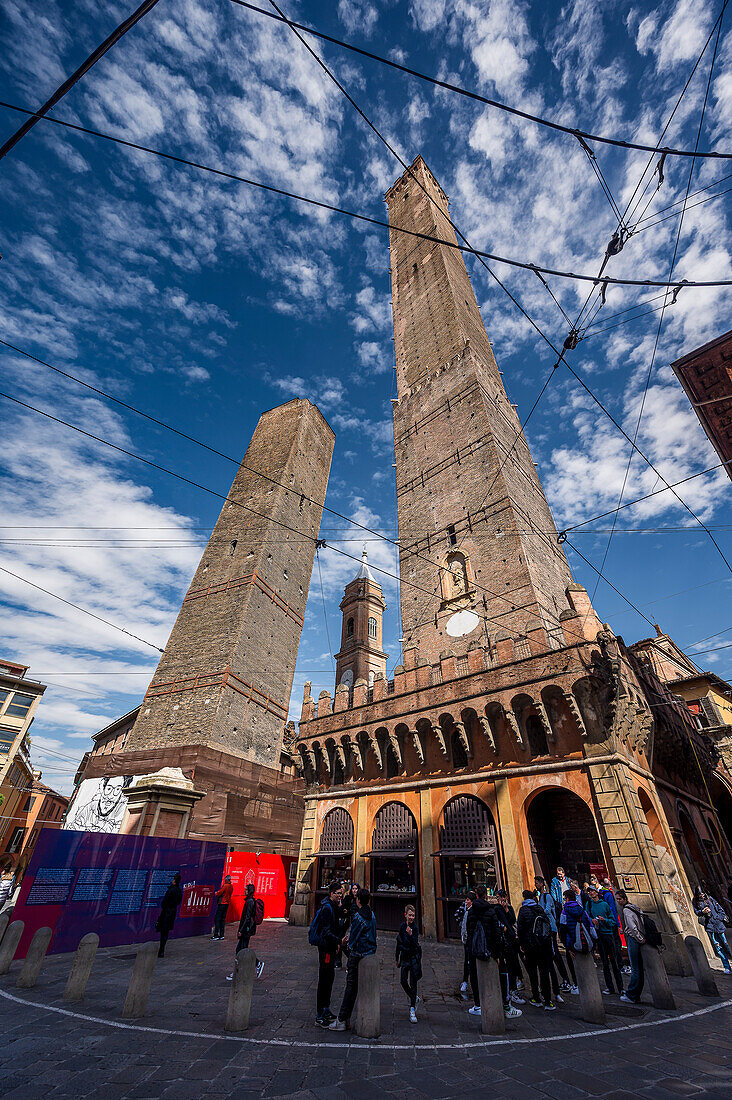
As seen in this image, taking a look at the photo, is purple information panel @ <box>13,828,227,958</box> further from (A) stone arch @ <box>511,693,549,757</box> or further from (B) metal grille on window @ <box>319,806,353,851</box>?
(A) stone arch @ <box>511,693,549,757</box>

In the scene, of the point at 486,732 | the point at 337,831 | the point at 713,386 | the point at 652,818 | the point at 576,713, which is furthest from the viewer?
the point at 337,831

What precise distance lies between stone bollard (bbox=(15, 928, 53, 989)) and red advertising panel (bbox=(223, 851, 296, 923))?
6.81m

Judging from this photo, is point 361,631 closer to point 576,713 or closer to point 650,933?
point 576,713

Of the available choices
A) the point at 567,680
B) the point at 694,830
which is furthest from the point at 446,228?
the point at 694,830

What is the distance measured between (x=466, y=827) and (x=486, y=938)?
19.6ft

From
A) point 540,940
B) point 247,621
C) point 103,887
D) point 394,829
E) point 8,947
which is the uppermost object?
point 247,621

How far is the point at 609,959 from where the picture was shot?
6797 millimetres

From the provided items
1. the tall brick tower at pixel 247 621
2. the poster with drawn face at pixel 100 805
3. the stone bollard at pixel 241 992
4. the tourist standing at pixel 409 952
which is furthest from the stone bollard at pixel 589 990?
the poster with drawn face at pixel 100 805

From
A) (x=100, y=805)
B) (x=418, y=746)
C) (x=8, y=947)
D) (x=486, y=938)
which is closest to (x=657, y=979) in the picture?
(x=486, y=938)

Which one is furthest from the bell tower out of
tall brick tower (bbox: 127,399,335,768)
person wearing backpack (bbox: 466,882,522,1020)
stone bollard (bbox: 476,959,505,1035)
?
stone bollard (bbox: 476,959,505,1035)

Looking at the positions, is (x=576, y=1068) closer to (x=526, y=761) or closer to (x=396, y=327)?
(x=526, y=761)

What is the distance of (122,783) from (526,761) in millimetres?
14575

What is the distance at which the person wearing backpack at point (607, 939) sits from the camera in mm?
6598

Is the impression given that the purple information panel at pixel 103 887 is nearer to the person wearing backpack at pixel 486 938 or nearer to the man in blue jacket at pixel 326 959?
the man in blue jacket at pixel 326 959
